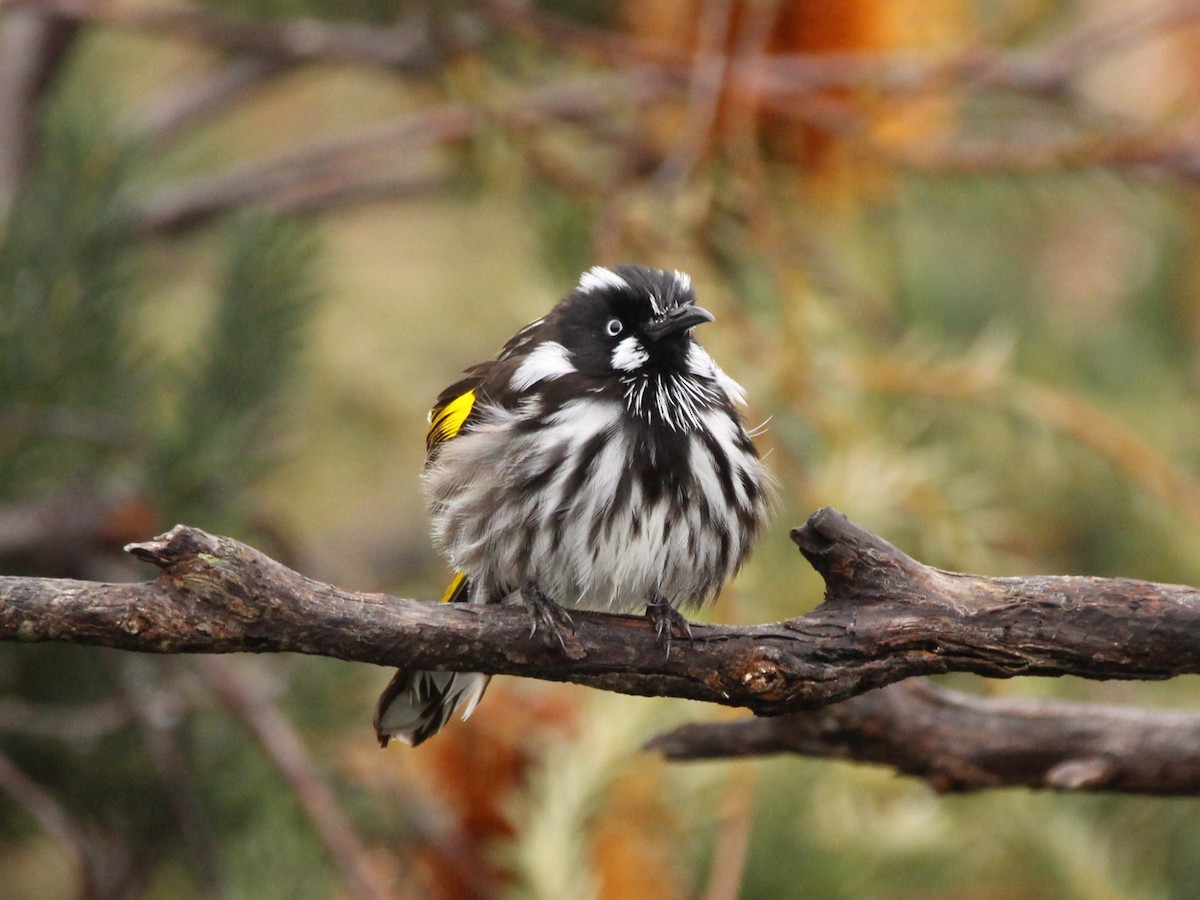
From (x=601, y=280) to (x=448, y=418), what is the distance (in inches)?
19.5

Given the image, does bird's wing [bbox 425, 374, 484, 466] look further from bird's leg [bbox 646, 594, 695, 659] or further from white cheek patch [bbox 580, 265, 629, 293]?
bird's leg [bbox 646, 594, 695, 659]

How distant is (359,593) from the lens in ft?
7.70

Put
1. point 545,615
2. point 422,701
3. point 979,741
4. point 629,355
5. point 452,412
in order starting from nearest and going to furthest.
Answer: point 545,615
point 979,741
point 422,701
point 629,355
point 452,412

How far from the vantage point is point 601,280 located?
3.53 m

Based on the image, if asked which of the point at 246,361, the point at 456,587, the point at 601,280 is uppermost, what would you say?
the point at 246,361

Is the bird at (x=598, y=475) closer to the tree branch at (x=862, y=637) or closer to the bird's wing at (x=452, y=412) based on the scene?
the bird's wing at (x=452, y=412)

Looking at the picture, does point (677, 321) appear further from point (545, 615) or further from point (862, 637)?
point (862, 637)

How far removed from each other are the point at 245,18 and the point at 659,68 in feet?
5.73

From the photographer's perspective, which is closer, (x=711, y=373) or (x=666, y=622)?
(x=666, y=622)

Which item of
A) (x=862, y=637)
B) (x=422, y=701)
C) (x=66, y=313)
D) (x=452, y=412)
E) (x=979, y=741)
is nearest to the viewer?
(x=862, y=637)

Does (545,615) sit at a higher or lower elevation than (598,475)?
lower

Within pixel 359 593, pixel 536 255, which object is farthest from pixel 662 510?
pixel 536 255

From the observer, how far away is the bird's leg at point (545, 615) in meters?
2.54


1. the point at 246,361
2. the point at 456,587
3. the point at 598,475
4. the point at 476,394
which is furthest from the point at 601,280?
the point at 246,361
